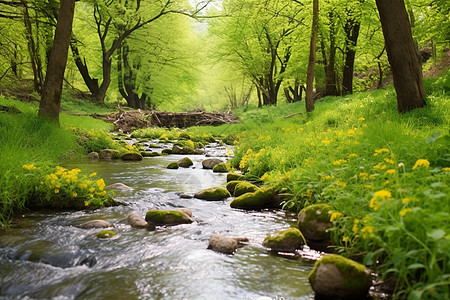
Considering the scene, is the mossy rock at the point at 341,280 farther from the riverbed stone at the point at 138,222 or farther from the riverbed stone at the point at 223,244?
the riverbed stone at the point at 138,222

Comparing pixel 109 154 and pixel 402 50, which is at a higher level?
pixel 402 50

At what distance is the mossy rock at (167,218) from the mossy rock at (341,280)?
206 centimetres

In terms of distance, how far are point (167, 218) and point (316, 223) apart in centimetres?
178

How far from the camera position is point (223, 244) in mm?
3295

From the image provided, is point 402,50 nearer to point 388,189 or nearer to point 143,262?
point 388,189

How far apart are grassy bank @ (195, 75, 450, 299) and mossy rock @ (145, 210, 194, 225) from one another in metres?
1.46

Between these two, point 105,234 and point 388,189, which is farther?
point 105,234

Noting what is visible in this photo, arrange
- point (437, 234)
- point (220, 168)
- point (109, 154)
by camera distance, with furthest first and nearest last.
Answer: point (109, 154)
point (220, 168)
point (437, 234)

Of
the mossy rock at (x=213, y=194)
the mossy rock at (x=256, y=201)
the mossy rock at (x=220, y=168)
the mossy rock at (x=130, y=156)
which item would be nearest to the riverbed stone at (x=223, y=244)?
the mossy rock at (x=256, y=201)

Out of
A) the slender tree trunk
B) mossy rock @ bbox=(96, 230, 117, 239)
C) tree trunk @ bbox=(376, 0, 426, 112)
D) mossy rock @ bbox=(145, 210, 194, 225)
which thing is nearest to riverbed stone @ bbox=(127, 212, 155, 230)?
mossy rock @ bbox=(145, 210, 194, 225)

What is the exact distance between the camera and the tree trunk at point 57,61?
27.9 ft

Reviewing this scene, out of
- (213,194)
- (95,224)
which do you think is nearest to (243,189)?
(213,194)

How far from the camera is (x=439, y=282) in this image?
73.3 inches

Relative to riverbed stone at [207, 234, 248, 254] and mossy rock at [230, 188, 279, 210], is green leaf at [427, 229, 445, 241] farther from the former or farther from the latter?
mossy rock at [230, 188, 279, 210]
